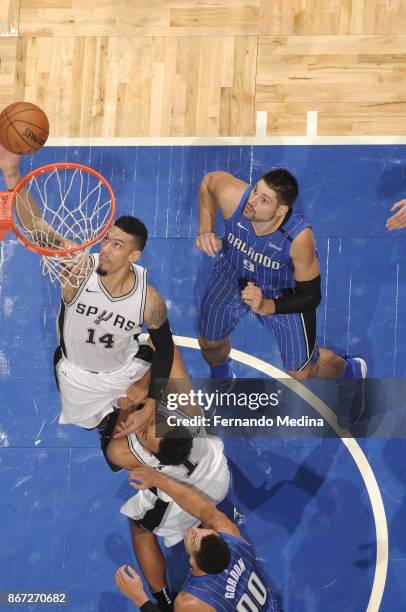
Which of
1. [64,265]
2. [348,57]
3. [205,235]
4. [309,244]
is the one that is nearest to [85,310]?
[64,265]

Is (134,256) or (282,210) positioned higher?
(282,210)

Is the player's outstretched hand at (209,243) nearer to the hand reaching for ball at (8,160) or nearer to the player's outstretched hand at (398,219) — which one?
the player's outstretched hand at (398,219)

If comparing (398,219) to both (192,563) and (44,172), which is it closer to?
(44,172)

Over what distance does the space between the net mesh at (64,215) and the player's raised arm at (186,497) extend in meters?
1.47

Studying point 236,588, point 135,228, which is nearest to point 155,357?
point 135,228

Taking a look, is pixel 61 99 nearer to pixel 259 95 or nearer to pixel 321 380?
pixel 259 95

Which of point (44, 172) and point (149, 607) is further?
point (44, 172)

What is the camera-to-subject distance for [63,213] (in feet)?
22.8

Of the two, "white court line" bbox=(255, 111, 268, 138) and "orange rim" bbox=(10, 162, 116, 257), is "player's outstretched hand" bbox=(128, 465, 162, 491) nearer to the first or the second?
"orange rim" bbox=(10, 162, 116, 257)

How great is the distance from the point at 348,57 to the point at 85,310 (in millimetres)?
2775

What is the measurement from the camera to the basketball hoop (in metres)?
6.56

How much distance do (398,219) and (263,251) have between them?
1032mm

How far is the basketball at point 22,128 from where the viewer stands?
6.34 m

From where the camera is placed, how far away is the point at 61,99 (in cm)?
732
